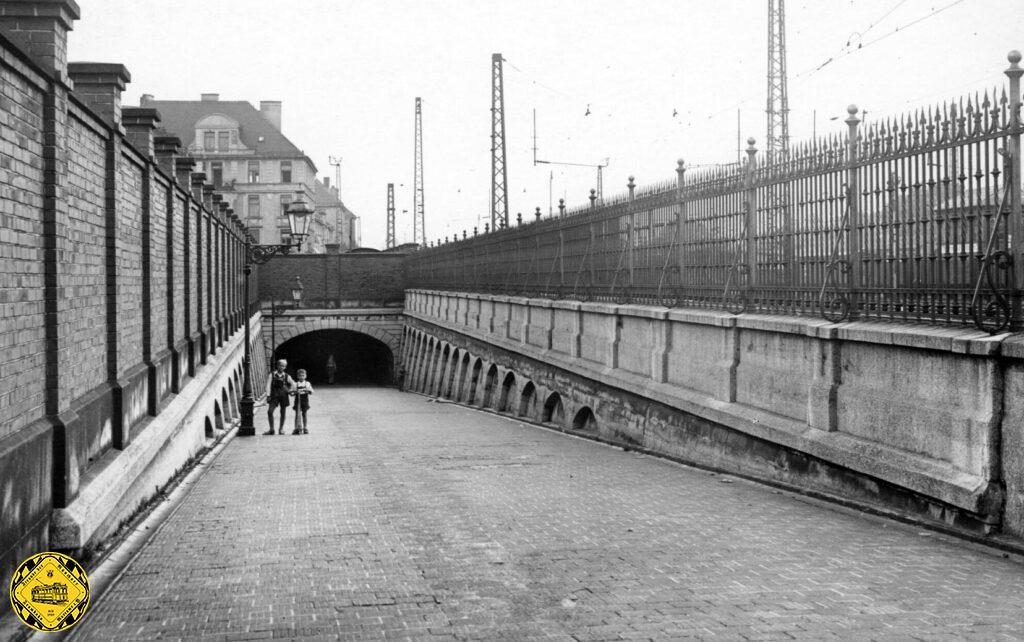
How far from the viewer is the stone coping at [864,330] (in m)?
8.16

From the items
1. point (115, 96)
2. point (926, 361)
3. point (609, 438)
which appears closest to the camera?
point (926, 361)

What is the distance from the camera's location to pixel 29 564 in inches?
206

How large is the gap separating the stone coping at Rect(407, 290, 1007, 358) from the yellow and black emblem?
6.44 metres

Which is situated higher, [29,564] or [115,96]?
[115,96]

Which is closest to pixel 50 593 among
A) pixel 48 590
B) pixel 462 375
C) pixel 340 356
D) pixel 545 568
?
pixel 48 590

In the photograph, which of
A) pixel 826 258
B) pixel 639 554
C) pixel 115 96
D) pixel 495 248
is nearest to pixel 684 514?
pixel 639 554

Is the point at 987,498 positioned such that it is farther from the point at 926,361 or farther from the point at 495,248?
the point at 495,248

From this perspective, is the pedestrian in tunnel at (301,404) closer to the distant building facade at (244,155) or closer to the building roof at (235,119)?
the distant building facade at (244,155)

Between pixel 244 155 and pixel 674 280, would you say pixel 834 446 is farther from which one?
pixel 244 155

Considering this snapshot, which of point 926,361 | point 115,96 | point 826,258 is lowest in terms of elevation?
point 926,361

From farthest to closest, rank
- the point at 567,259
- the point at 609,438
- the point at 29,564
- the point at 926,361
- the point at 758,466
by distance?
the point at 567,259 → the point at 609,438 → the point at 758,466 → the point at 926,361 → the point at 29,564

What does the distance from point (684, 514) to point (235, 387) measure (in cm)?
2236

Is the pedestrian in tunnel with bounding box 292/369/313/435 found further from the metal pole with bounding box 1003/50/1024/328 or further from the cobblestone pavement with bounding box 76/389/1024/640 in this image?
the metal pole with bounding box 1003/50/1024/328

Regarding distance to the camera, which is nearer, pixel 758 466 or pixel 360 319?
pixel 758 466
